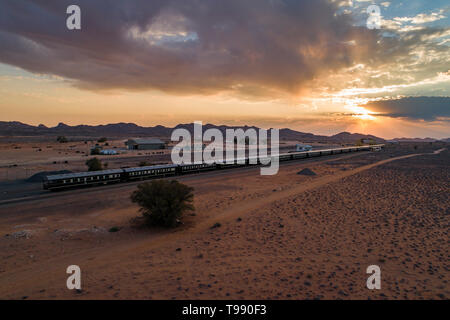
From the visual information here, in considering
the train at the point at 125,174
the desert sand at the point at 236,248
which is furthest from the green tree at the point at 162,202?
the train at the point at 125,174

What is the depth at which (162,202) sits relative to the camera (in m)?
18.4

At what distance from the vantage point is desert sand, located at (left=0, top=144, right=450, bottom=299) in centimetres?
1048

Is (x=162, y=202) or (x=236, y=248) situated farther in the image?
(x=162, y=202)

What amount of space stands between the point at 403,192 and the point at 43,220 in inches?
1378

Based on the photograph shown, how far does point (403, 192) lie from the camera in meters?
28.7

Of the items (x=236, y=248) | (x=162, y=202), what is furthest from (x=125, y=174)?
(x=236, y=248)

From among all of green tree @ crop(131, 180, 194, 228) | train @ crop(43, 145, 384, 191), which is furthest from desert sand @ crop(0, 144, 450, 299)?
train @ crop(43, 145, 384, 191)

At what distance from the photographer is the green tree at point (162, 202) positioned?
1830 centimetres

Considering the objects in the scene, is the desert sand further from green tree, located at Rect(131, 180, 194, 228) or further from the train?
the train

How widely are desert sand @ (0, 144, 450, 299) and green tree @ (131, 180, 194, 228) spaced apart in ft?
3.60

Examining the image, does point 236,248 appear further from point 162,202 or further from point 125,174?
point 125,174

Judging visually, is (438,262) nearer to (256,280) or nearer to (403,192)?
(256,280)

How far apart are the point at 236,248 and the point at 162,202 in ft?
22.0

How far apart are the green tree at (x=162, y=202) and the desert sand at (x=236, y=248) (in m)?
1.10
